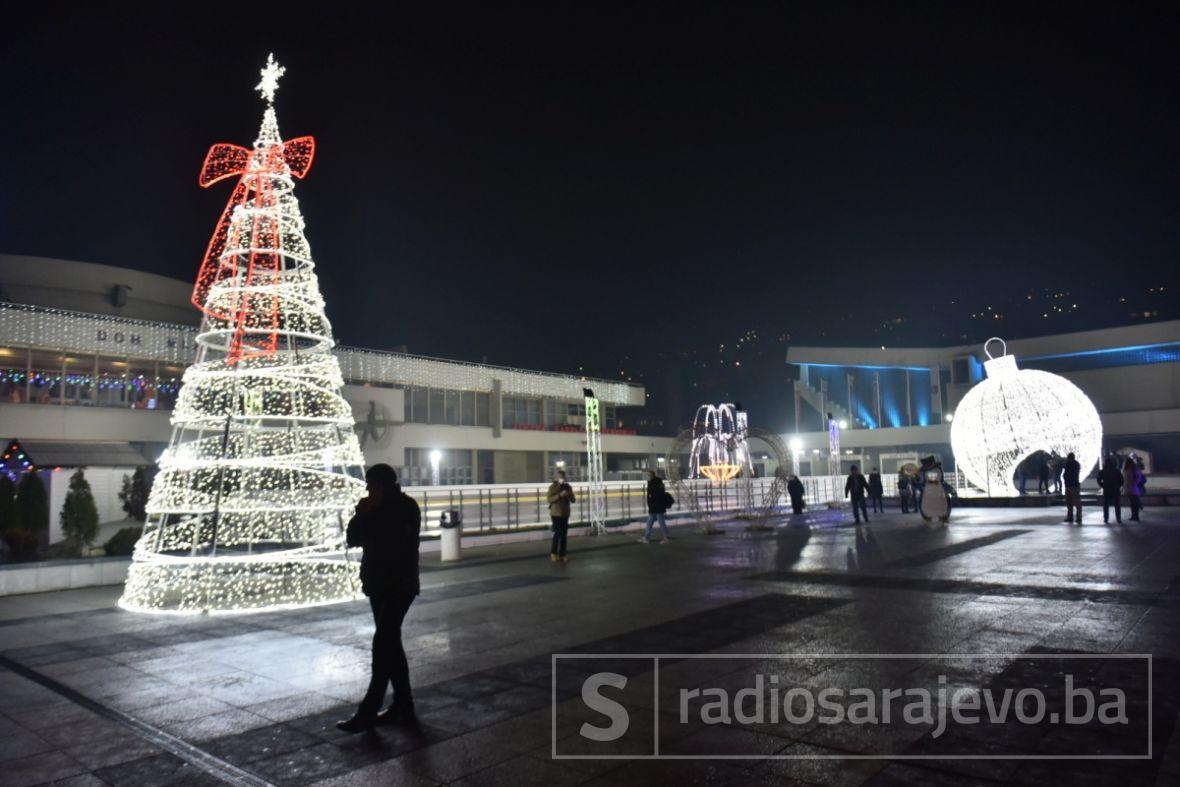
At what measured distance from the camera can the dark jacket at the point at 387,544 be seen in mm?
4930

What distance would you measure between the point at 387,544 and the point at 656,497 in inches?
487

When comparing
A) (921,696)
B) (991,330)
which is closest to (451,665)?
(921,696)

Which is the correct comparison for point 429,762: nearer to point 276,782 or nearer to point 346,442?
point 276,782

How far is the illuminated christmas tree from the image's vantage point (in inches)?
388

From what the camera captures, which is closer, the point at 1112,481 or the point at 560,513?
the point at 560,513

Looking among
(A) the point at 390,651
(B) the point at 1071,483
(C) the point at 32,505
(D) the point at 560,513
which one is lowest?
(A) the point at 390,651

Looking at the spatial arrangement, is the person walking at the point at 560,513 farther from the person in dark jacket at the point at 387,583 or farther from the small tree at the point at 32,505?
the small tree at the point at 32,505

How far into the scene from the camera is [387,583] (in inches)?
194

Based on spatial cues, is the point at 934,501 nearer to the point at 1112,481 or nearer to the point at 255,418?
the point at 1112,481

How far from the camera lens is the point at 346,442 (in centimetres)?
1083

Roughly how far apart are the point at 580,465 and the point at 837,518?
109 ft

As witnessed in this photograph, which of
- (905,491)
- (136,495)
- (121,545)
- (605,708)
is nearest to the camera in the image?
(605,708)

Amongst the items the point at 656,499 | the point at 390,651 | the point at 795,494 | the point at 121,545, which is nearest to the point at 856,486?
the point at 795,494

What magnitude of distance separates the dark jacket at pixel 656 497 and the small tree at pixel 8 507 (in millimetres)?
13289
